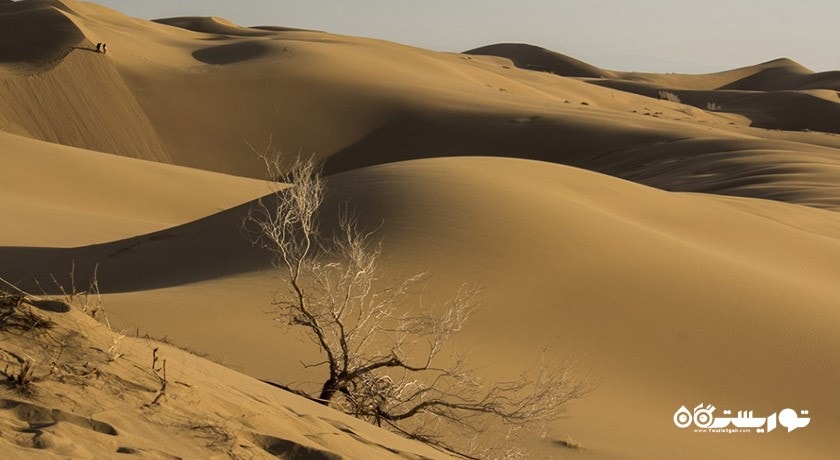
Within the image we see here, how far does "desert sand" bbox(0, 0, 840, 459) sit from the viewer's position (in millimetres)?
5379

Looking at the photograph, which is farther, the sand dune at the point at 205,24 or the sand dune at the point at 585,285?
the sand dune at the point at 205,24

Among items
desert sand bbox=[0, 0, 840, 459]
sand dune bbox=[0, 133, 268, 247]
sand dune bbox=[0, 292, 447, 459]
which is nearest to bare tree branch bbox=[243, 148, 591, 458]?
desert sand bbox=[0, 0, 840, 459]

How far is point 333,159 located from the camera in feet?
125

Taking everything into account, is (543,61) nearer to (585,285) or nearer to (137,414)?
(585,285)

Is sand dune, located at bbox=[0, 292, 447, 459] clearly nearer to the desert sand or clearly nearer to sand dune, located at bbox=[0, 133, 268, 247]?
the desert sand

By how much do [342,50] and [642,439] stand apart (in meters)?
44.7

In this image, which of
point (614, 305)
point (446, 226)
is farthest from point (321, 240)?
point (614, 305)

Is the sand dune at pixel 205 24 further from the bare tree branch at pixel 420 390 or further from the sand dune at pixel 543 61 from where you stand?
the bare tree branch at pixel 420 390

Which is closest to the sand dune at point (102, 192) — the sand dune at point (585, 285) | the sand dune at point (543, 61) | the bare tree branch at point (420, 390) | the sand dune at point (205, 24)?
the sand dune at point (585, 285)

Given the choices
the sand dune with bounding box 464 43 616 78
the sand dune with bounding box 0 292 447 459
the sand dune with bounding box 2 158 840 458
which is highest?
the sand dune with bounding box 464 43 616 78

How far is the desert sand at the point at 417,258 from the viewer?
5.38 meters

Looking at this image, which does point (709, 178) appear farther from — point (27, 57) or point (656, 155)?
point (27, 57)

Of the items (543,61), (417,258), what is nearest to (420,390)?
(417,258)

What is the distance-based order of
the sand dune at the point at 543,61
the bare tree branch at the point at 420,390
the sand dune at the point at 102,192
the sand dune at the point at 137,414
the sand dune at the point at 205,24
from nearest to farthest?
1. the sand dune at the point at 137,414
2. the bare tree branch at the point at 420,390
3. the sand dune at the point at 102,192
4. the sand dune at the point at 205,24
5. the sand dune at the point at 543,61
